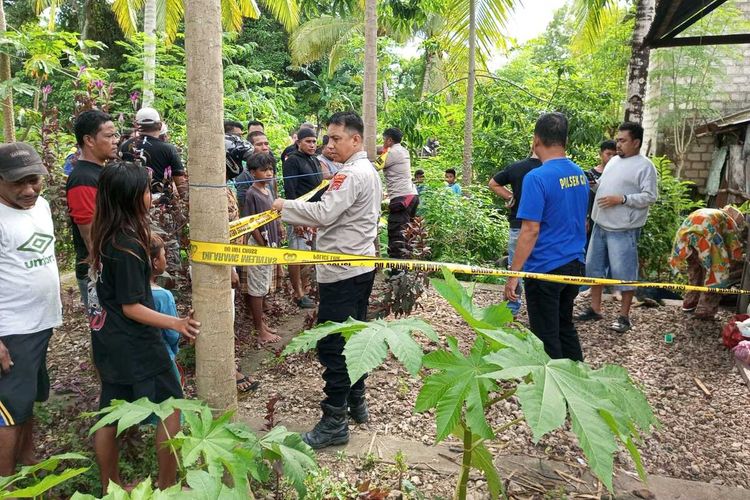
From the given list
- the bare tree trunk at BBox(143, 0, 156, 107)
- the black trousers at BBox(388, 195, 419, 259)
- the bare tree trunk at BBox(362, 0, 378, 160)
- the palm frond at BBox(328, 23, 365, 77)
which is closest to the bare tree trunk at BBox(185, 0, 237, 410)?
the bare tree trunk at BBox(362, 0, 378, 160)

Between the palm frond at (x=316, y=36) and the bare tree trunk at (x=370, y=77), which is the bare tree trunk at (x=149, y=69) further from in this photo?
the palm frond at (x=316, y=36)

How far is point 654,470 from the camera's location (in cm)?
339

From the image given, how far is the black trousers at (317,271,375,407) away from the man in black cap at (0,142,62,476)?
149cm

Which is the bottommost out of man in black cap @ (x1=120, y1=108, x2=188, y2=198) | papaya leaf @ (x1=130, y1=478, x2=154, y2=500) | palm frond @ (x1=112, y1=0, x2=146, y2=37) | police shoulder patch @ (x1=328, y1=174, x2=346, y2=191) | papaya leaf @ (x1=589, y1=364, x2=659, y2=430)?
papaya leaf @ (x1=130, y1=478, x2=154, y2=500)

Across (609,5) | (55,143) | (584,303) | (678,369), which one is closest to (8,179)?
(55,143)

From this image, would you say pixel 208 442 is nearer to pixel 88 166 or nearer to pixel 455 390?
pixel 455 390

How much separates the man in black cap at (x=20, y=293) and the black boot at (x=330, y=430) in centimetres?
148

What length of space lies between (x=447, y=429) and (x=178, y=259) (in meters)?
3.10

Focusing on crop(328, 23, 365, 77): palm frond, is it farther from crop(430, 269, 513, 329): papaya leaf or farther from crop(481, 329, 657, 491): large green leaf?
crop(481, 329, 657, 491): large green leaf

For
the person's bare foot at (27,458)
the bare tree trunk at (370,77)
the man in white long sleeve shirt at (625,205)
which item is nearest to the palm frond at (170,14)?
the bare tree trunk at (370,77)

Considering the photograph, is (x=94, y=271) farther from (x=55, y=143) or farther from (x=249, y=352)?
(x=55, y=143)

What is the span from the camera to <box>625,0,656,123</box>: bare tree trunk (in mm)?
7379

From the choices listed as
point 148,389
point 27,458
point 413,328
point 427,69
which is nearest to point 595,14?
point 427,69

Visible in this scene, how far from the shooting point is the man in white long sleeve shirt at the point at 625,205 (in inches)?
216
